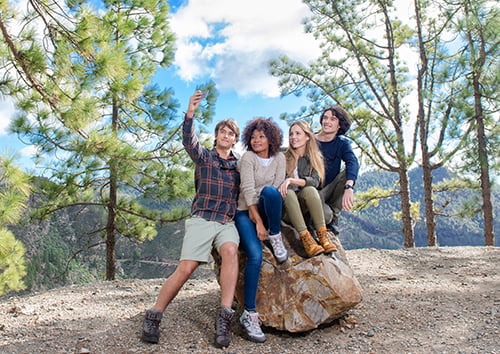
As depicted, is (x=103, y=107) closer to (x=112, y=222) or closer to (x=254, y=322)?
(x=112, y=222)

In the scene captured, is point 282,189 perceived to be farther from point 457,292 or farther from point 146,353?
point 457,292

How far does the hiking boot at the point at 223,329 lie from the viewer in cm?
251

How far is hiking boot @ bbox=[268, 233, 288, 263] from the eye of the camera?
274cm

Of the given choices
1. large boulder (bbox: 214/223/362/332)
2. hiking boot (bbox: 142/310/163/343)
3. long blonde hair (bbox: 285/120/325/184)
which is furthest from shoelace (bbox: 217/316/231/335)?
long blonde hair (bbox: 285/120/325/184)

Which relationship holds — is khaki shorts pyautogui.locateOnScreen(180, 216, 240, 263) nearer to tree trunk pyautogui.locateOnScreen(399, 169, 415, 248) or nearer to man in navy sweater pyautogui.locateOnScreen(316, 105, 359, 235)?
man in navy sweater pyautogui.locateOnScreen(316, 105, 359, 235)

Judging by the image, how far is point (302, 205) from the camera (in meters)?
2.90

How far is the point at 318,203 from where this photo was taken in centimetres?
278

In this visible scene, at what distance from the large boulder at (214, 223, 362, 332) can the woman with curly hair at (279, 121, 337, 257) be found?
140 mm

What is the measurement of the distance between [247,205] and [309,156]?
0.67m

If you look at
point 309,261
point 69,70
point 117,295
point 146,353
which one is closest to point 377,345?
point 309,261

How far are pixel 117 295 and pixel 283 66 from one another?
5985mm

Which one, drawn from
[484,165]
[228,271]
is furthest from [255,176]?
[484,165]

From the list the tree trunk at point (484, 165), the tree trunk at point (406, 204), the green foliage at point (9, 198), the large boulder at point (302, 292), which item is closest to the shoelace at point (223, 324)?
the large boulder at point (302, 292)

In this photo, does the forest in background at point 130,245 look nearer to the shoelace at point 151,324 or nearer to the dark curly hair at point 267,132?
the shoelace at point 151,324
